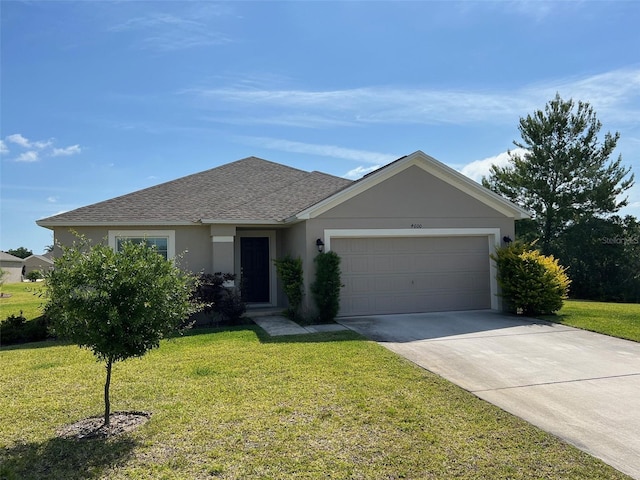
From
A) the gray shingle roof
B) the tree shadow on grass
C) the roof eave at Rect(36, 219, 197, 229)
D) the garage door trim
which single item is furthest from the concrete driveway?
the roof eave at Rect(36, 219, 197, 229)

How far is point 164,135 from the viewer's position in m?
15.0

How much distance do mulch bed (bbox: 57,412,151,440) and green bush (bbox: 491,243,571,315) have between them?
10.2 metres

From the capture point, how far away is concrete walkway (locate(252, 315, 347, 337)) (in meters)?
10.0

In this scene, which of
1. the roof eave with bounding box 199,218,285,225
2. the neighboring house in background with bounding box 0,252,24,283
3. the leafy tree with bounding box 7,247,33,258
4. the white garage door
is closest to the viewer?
the white garage door

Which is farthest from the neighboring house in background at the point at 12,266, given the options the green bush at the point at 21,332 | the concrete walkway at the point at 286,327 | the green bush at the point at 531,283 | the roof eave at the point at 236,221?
the green bush at the point at 531,283

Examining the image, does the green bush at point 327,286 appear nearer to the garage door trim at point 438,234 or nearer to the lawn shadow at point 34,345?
the garage door trim at point 438,234

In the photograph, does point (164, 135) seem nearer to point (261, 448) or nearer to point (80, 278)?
point (80, 278)

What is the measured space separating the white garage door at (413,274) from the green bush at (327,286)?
0.75 meters

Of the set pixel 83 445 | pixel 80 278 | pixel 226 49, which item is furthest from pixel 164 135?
pixel 83 445

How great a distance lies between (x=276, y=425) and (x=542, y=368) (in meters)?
4.67

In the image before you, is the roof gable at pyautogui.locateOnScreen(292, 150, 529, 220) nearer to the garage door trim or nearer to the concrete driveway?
the garage door trim

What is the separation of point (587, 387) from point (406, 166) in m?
7.71

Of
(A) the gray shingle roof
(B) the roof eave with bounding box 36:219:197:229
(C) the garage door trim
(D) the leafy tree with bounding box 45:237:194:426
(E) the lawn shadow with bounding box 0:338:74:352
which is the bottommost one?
(E) the lawn shadow with bounding box 0:338:74:352

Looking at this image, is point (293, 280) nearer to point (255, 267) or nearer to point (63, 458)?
point (255, 267)
